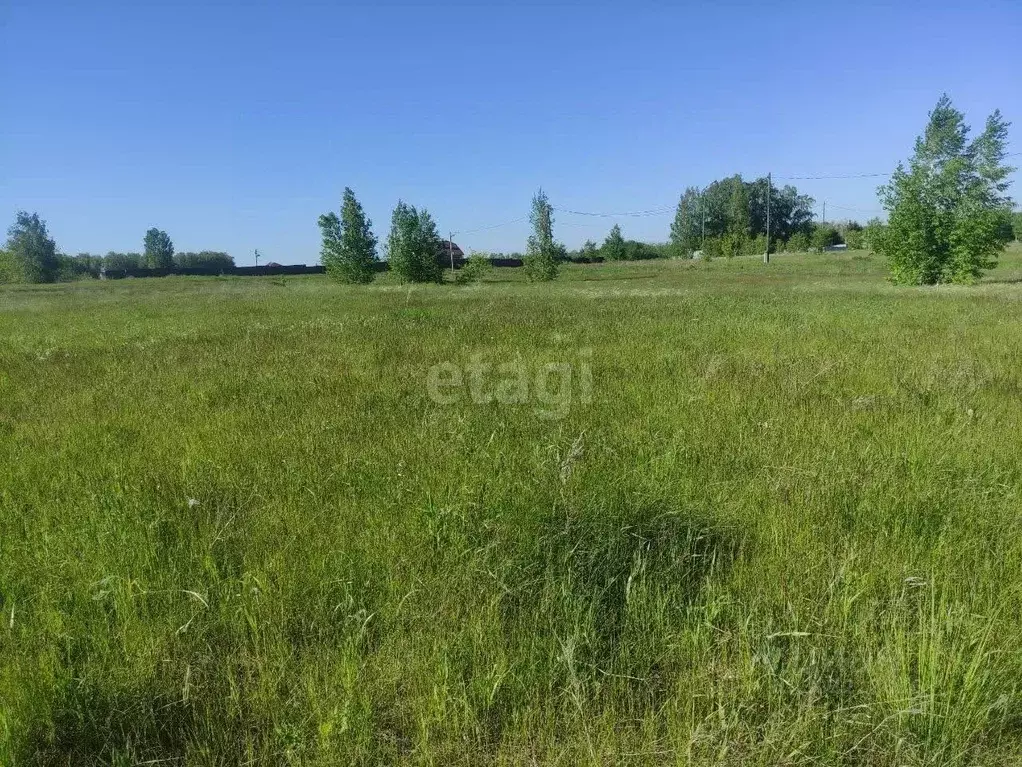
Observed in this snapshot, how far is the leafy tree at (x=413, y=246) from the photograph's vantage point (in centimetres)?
5422

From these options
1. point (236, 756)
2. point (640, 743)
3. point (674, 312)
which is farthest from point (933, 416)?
point (674, 312)

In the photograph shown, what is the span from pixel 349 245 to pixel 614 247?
50.7m

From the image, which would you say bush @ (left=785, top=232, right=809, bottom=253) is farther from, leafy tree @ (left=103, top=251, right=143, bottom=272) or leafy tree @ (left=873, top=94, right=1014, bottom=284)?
leafy tree @ (left=103, top=251, right=143, bottom=272)

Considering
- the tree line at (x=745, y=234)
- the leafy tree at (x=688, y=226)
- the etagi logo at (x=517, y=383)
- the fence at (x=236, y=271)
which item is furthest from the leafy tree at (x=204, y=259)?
the etagi logo at (x=517, y=383)

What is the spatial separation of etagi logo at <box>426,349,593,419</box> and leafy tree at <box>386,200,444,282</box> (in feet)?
161

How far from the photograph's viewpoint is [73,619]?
2.23 m

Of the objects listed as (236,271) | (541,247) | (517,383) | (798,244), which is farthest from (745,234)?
(517,383)

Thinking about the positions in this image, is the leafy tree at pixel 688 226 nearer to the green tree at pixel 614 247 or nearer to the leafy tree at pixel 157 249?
the green tree at pixel 614 247

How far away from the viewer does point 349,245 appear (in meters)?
57.0

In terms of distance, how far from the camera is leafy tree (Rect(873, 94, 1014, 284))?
29.3 metres

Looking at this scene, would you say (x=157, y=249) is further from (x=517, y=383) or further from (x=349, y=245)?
(x=517, y=383)

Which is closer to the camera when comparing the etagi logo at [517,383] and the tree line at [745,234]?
the etagi logo at [517,383]

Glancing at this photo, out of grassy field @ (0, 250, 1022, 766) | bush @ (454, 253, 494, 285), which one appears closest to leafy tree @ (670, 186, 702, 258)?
bush @ (454, 253, 494, 285)

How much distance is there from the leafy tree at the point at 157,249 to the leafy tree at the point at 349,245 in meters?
76.3
